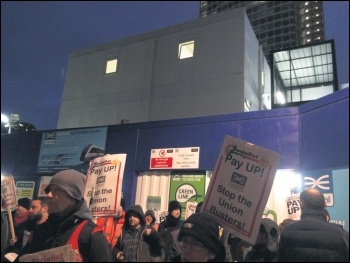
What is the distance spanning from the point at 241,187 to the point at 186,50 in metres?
15.7

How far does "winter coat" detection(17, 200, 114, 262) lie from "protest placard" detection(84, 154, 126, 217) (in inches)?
61.6

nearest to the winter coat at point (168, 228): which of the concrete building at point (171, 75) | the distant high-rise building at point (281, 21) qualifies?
the concrete building at point (171, 75)

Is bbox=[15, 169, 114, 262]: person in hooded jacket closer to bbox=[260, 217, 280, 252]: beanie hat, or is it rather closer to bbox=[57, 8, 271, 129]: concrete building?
bbox=[260, 217, 280, 252]: beanie hat

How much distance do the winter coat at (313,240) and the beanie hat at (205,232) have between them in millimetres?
893

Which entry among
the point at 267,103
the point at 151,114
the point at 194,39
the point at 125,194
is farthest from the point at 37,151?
the point at 267,103

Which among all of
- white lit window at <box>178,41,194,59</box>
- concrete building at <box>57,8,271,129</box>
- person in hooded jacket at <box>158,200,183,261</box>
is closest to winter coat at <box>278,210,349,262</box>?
person in hooded jacket at <box>158,200,183,261</box>

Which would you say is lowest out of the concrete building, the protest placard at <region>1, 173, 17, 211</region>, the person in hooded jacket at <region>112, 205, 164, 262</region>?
the person in hooded jacket at <region>112, 205, 164, 262</region>

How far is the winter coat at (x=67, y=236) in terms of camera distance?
2.32 m

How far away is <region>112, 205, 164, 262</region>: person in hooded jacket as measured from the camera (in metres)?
5.59

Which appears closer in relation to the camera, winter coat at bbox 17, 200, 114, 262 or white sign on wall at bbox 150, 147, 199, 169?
winter coat at bbox 17, 200, 114, 262

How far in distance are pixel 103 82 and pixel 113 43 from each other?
253 cm

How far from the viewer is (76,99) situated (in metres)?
20.3

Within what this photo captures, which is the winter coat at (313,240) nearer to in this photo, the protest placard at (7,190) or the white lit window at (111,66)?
the protest placard at (7,190)

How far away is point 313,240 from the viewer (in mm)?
3396
